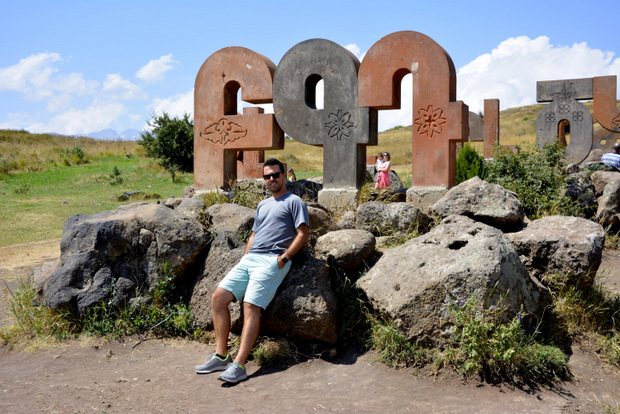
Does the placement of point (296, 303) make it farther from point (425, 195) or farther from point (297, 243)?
point (425, 195)

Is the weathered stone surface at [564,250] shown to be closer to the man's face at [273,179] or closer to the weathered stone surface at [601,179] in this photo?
the man's face at [273,179]

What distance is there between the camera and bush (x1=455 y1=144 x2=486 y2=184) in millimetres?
11922

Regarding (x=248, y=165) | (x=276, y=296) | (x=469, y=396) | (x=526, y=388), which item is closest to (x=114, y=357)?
(x=276, y=296)

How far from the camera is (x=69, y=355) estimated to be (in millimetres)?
5387

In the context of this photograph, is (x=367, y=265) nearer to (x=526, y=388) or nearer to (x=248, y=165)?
(x=526, y=388)

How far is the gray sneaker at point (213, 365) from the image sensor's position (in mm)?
4848

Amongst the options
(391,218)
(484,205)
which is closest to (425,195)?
(391,218)

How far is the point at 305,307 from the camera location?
5.18 meters

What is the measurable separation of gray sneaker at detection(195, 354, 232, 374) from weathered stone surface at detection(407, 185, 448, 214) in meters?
4.01

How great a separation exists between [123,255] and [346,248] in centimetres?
256

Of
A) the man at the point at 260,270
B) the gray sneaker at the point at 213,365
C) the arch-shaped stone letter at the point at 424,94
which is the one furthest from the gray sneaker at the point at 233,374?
the arch-shaped stone letter at the point at 424,94

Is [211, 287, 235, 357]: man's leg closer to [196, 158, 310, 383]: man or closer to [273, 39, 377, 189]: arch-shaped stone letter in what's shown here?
[196, 158, 310, 383]: man

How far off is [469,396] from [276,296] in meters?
2.00

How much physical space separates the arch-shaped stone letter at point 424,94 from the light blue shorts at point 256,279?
3611 millimetres
